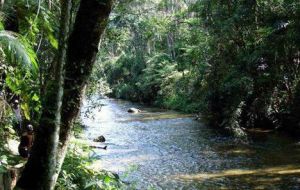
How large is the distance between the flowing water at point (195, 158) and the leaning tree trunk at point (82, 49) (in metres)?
4.52

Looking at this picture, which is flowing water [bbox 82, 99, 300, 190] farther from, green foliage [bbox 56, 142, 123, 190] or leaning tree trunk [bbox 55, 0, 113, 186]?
leaning tree trunk [bbox 55, 0, 113, 186]

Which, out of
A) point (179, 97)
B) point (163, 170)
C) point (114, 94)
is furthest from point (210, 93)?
point (114, 94)

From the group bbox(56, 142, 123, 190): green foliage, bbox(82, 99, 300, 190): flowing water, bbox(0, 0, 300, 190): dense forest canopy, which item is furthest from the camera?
bbox(82, 99, 300, 190): flowing water

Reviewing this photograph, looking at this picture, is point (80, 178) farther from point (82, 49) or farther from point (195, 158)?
point (195, 158)

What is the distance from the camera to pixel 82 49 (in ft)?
16.8

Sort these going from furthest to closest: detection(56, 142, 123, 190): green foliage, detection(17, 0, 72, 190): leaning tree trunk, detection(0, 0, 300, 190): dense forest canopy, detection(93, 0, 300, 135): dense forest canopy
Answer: detection(93, 0, 300, 135): dense forest canopy, detection(56, 142, 123, 190): green foliage, detection(0, 0, 300, 190): dense forest canopy, detection(17, 0, 72, 190): leaning tree trunk

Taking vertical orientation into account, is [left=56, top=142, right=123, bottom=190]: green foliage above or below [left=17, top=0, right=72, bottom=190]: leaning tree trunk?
below

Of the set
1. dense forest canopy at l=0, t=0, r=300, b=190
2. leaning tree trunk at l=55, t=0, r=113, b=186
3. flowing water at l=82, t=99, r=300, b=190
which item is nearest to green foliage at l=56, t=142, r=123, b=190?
dense forest canopy at l=0, t=0, r=300, b=190

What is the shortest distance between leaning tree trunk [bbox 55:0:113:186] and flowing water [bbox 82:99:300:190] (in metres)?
4.52

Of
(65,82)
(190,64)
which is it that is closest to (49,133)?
(65,82)

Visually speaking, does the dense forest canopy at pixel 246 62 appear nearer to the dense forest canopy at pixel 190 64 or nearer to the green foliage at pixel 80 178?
the dense forest canopy at pixel 190 64

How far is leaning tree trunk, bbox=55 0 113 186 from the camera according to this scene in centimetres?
505

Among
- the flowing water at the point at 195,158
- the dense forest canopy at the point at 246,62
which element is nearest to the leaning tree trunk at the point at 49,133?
the flowing water at the point at 195,158

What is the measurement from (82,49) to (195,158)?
1334 cm
